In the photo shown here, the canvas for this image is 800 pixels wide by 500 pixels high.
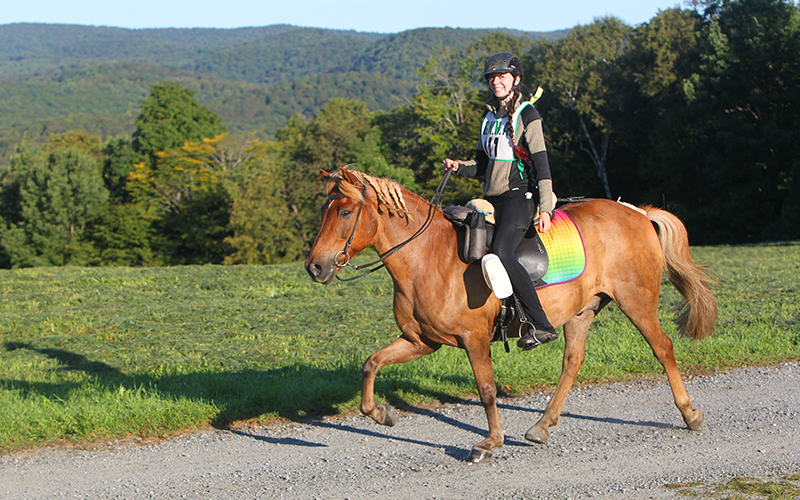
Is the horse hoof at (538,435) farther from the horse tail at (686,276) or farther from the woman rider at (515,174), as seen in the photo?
the horse tail at (686,276)

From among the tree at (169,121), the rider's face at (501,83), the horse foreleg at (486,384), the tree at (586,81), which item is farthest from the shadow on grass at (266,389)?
the tree at (169,121)

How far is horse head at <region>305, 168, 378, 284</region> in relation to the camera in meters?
5.40

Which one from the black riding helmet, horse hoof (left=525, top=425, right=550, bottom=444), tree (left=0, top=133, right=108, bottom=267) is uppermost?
the black riding helmet

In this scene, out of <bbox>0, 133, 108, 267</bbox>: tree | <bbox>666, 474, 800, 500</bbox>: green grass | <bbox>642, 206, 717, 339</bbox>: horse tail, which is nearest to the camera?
<bbox>666, 474, 800, 500</bbox>: green grass

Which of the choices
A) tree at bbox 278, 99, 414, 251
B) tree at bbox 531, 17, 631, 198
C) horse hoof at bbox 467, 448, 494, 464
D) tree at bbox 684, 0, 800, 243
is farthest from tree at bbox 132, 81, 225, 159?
horse hoof at bbox 467, 448, 494, 464

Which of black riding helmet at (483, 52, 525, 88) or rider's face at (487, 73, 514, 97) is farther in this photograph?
rider's face at (487, 73, 514, 97)

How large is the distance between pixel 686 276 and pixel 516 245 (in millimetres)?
2500

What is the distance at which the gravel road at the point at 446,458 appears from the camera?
16.5 feet

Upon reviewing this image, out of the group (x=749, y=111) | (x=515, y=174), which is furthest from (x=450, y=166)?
(x=749, y=111)

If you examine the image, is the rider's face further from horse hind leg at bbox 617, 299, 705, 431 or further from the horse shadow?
the horse shadow

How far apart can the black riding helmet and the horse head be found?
146 centimetres

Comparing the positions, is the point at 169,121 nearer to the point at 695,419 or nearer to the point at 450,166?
the point at 450,166

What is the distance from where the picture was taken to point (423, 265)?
5859 millimetres

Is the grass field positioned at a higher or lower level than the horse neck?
lower
